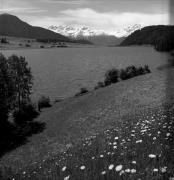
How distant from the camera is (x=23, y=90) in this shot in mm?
75312

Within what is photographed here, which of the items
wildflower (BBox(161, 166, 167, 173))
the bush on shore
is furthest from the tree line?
wildflower (BBox(161, 166, 167, 173))

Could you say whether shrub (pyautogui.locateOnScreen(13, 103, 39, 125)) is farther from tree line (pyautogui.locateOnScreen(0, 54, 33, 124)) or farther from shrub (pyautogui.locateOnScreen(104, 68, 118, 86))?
shrub (pyautogui.locateOnScreen(104, 68, 118, 86))

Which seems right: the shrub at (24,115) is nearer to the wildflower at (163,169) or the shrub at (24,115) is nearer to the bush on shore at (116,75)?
the bush on shore at (116,75)

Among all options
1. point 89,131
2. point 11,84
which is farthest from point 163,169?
point 11,84

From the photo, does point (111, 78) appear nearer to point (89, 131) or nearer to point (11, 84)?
point (11, 84)

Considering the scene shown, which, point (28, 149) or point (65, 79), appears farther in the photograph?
point (65, 79)

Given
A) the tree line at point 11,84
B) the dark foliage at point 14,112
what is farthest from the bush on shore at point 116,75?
the dark foliage at point 14,112

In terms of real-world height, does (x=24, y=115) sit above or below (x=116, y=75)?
below

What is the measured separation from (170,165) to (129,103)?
144 ft

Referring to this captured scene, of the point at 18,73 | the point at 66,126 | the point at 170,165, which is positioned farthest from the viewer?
the point at 18,73

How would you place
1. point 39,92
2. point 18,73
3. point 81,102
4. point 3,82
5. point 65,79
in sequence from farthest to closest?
point 65,79, point 39,92, point 18,73, point 81,102, point 3,82

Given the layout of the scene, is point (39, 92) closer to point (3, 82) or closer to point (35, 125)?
point (3, 82)

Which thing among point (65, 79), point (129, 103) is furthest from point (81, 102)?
point (65, 79)

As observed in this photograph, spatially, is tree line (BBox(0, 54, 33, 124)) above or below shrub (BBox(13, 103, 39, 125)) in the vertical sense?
above
